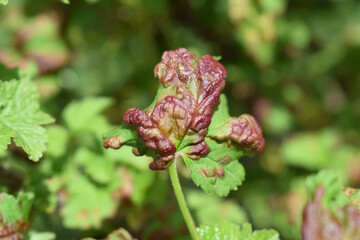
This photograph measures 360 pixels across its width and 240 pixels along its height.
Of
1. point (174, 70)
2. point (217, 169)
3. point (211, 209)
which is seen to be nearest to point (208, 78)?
point (174, 70)

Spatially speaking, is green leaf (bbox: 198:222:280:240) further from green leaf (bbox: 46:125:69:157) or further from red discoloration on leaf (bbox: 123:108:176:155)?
green leaf (bbox: 46:125:69:157)

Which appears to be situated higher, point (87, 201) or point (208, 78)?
point (208, 78)

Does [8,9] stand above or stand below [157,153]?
above

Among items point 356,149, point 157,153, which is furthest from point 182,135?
point 356,149

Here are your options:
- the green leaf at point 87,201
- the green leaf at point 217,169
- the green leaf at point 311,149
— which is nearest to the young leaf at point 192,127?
the green leaf at point 217,169

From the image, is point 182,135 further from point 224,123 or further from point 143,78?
point 143,78

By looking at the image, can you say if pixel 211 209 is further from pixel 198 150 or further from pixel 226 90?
pixel 226 90

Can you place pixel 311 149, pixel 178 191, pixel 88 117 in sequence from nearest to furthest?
pixel 178 191 → pixel 88 117 → pixel 311 149
